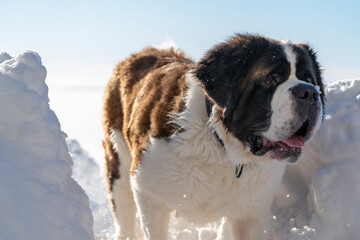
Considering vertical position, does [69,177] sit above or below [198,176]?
above

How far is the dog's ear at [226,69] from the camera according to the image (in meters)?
3.27

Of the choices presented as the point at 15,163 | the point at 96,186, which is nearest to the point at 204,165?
the point at 15,163

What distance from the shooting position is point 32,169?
135 inches

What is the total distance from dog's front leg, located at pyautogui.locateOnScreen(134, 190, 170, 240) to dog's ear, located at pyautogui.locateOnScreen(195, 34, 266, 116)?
38.4 inches

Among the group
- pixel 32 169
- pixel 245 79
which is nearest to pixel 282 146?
pixel 245 79

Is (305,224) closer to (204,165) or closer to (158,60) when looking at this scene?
(204,165)

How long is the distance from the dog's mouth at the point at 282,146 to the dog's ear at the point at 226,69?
1.02ft

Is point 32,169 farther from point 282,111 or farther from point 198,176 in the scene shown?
point 282,111

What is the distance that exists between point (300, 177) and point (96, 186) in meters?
Answer: 5.24

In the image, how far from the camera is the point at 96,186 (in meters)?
9.09

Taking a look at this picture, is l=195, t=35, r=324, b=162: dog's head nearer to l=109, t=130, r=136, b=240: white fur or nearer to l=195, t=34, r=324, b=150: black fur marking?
l=195, t=34, r=324, b=150: black fur marking

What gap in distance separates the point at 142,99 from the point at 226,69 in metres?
1.07

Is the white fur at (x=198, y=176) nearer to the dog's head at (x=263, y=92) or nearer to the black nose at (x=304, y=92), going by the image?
the dog's head at (x=263, y=92)

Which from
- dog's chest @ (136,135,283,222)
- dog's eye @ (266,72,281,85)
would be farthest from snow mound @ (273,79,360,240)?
dog's eye @ (266,72,281,85)
